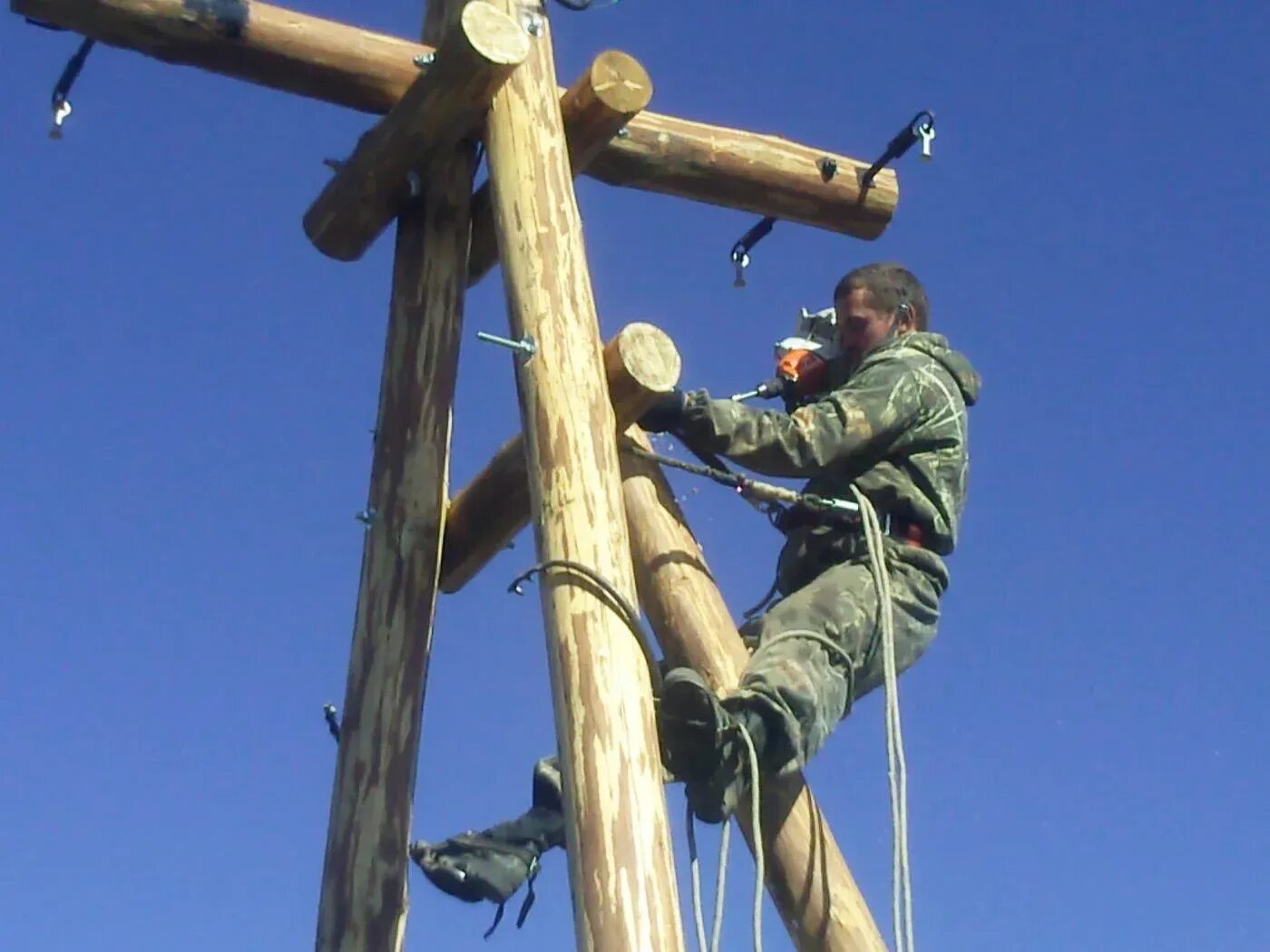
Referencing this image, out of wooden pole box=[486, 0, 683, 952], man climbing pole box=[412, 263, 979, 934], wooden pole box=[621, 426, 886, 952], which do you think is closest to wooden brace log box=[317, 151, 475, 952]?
man climbing pole box=[412, 263, 979, 934]

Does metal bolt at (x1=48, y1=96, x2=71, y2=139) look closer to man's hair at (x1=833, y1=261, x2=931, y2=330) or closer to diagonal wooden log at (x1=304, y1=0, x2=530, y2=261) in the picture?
diagonal wooden log at (x1=304, y1=0, x2=530, y2=261)

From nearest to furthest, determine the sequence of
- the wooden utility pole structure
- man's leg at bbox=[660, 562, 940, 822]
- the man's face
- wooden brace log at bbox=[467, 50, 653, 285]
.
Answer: the wooden utility pole structure < man's leg at bbox=[660, 562, 940, 822] < wooden brace log at bbox=[467, 50, 653, 285] < the man's face

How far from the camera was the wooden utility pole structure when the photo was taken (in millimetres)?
3875

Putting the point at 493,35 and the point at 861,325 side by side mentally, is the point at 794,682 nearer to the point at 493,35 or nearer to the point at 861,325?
the point at 861,325

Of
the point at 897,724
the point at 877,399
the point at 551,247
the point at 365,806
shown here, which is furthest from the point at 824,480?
the point at 365,806

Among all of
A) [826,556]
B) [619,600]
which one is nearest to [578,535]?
[619,600]

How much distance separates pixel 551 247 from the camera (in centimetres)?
438

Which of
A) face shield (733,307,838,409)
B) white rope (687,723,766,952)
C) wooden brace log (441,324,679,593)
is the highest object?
face shield (733,307,838,409)

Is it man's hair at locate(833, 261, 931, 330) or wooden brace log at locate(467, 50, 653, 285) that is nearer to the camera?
wooden brace log at locate(467, 50, 653, 285)

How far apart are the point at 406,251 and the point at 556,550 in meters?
1.26

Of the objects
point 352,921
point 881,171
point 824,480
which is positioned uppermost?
point 881,171

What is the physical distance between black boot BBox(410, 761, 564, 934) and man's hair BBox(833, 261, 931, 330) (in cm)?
163

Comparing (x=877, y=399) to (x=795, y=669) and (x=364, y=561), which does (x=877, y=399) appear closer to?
(x=795, y=669)

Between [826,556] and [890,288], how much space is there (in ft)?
2.74
